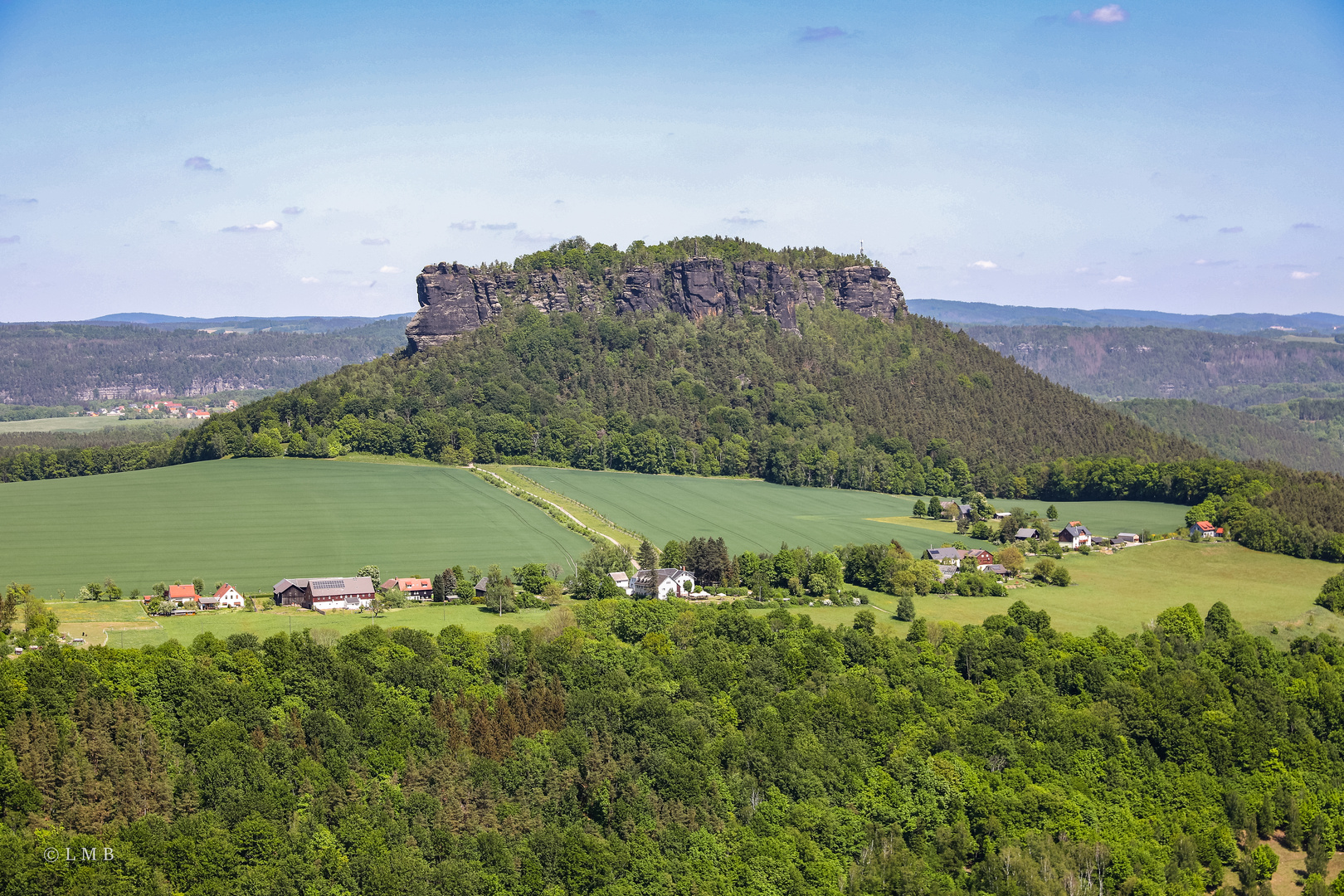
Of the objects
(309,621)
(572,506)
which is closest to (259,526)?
(572,506)

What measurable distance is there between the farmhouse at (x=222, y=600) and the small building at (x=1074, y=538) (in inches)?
2976

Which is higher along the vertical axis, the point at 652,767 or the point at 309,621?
Result: the point at 309,621

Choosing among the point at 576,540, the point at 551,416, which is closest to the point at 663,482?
the point at 551,416

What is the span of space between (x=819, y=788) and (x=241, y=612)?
43.5 m

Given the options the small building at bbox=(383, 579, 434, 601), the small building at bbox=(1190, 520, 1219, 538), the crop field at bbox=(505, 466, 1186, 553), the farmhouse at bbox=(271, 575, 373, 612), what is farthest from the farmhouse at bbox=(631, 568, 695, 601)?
the small building at bbox=(1190, 520, 1219, 538)

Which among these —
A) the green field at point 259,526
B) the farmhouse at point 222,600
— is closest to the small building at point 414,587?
the green field at point 259,526

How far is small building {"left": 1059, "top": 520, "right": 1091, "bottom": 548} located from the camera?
11794cm

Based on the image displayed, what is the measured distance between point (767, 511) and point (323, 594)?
58.0m

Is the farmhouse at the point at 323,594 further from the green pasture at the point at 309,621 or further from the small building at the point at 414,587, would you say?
the small building at the point at 414,587

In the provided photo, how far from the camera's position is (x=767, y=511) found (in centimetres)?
13325

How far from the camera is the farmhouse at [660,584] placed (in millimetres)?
93750

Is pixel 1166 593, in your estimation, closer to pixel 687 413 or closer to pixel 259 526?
pixel 259 526

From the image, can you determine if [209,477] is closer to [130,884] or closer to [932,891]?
[130,884]

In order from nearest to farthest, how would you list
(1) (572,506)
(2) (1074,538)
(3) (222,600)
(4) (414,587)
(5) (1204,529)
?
(3) (222,600), (4) (414,587), (2) (1074,538), (5) (1204,529), (1) (572,506)
